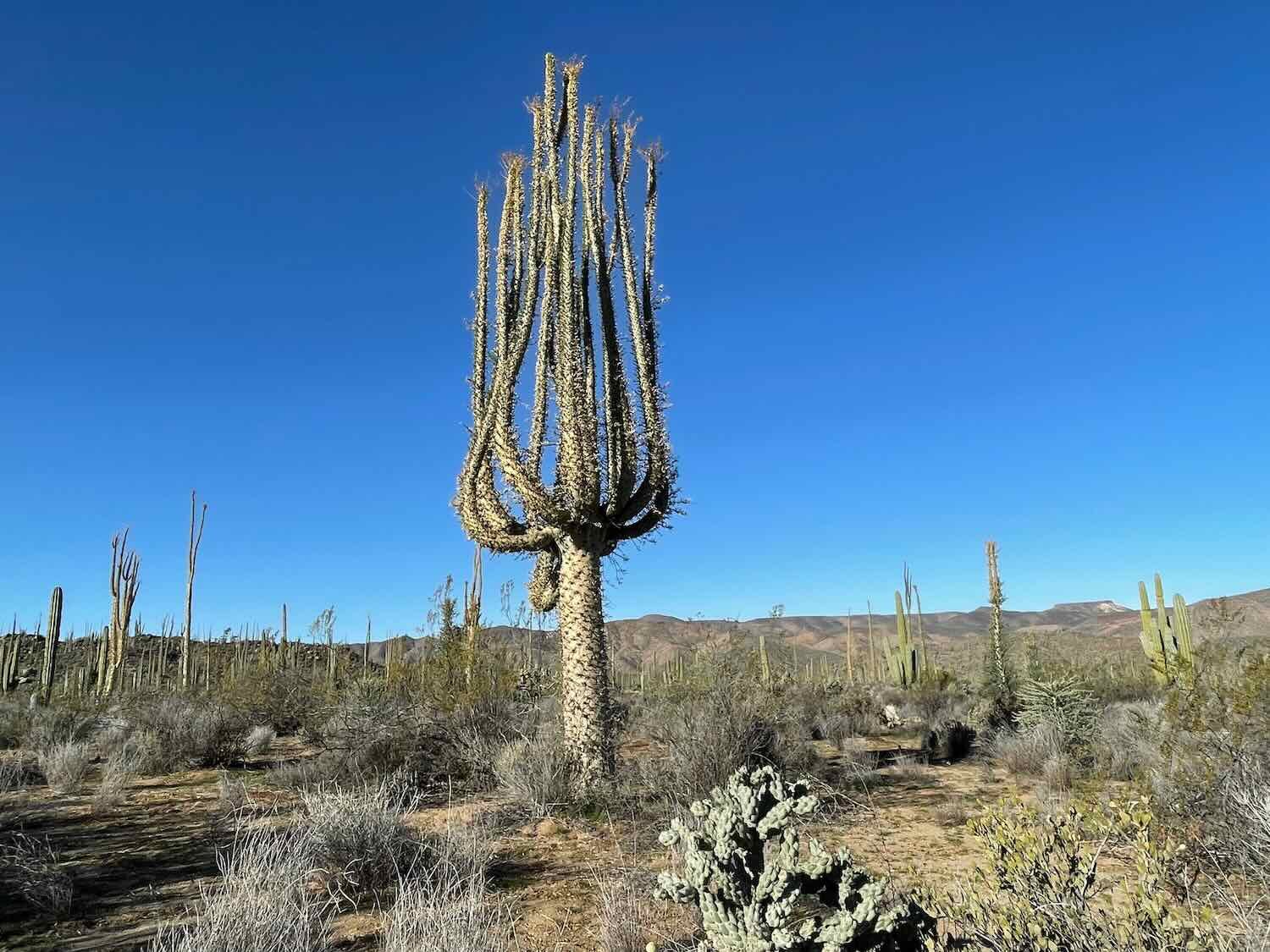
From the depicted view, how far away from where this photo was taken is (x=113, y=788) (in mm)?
8062

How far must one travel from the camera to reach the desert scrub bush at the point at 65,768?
29.7 feet

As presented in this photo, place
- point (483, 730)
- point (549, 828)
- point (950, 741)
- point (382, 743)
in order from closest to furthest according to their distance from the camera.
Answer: point (549, 828) → point (382, 743) → point (483, 730) → point (950, 741)

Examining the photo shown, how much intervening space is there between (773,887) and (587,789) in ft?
16.1

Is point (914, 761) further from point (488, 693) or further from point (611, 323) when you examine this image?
point (611, 323)

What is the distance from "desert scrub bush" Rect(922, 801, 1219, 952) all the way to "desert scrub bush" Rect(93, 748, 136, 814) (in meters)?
8.07

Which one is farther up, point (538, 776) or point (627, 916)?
point (538, 776)

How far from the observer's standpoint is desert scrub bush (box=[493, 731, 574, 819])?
23.5 ft

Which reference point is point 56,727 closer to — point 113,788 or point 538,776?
point 113,788

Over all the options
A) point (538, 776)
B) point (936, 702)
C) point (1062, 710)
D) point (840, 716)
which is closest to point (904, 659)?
point (936, 702)

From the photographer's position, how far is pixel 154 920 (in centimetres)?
457

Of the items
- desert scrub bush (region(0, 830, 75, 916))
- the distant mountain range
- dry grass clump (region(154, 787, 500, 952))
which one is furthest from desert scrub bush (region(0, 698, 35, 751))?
the distant mountain range

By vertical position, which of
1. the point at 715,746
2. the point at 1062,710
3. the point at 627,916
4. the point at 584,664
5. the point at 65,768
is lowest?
the point at 627,916

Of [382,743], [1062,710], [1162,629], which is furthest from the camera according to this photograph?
[1162,629]

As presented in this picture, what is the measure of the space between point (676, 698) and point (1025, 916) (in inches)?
349
